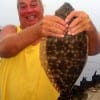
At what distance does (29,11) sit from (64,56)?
0.68 metres

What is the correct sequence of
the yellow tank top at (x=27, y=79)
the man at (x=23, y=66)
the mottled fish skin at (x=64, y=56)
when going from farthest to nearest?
the yellow tank top at (x=27, y=79) < the man at (x=23, y=66) < the mottled fish skin at (x=64, y=56)

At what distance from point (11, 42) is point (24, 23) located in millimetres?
465

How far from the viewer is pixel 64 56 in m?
1.56

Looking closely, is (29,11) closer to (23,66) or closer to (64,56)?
(23,66)

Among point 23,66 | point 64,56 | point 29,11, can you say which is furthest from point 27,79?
point 64,56

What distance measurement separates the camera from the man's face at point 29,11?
7.13 ft

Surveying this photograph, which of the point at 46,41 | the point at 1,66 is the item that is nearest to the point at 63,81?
the point at 46,41

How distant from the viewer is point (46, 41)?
5.10 ft

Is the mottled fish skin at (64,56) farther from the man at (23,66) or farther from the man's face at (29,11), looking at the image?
the man's face at (29,11)

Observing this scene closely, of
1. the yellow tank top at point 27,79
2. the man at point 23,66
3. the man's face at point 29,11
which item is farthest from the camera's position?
the man's face at point 29,11

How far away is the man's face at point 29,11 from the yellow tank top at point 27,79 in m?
0.19

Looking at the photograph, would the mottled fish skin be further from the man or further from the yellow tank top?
the yellow tank top

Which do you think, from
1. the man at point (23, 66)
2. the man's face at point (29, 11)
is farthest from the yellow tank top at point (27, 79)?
the man's face at point (29, 11)

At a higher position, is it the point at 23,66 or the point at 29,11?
the point at 29,11
